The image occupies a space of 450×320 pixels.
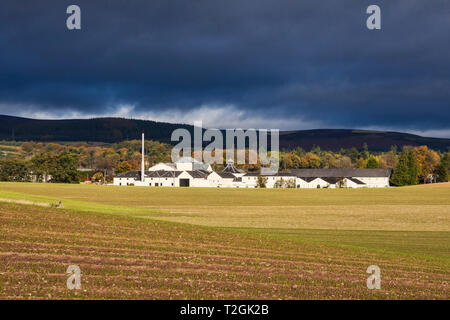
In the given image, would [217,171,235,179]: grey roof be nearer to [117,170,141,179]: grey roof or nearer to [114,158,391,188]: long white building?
[114,158,391,188]: long white building

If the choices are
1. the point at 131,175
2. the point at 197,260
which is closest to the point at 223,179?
the point at 131,175

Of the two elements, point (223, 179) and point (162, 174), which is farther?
point (223, 179)

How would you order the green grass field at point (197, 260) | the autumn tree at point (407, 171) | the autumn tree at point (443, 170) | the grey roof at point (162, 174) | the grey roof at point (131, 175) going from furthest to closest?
the autumn tree at point (443, 170) → the grey roof at point (162, 174) → the grey roof at point (131, 175) → the autumn tree at point (407, 171) → the green grass field at point (197, 260)

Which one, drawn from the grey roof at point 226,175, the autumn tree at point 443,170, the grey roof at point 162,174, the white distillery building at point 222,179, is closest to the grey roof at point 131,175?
the white distillery building at point 222,179

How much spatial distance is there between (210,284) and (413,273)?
936 cm

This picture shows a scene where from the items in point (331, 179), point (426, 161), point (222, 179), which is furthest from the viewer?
point (426, 161)

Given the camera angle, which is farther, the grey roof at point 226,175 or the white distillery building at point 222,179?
the grey roof at point 226,175

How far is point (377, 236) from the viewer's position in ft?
119

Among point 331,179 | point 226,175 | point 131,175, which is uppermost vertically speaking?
point 131,175

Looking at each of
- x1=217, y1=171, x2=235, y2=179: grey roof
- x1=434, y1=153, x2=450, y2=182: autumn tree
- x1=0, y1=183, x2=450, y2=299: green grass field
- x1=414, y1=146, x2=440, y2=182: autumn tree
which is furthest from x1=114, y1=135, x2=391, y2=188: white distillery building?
x1=0, y1=183, x2=450, y2=299: green grass field

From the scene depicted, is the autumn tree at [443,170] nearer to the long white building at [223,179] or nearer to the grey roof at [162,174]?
the long white building at [223,179]

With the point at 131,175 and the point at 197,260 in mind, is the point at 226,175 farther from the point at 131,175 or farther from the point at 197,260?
the point at 197,260
